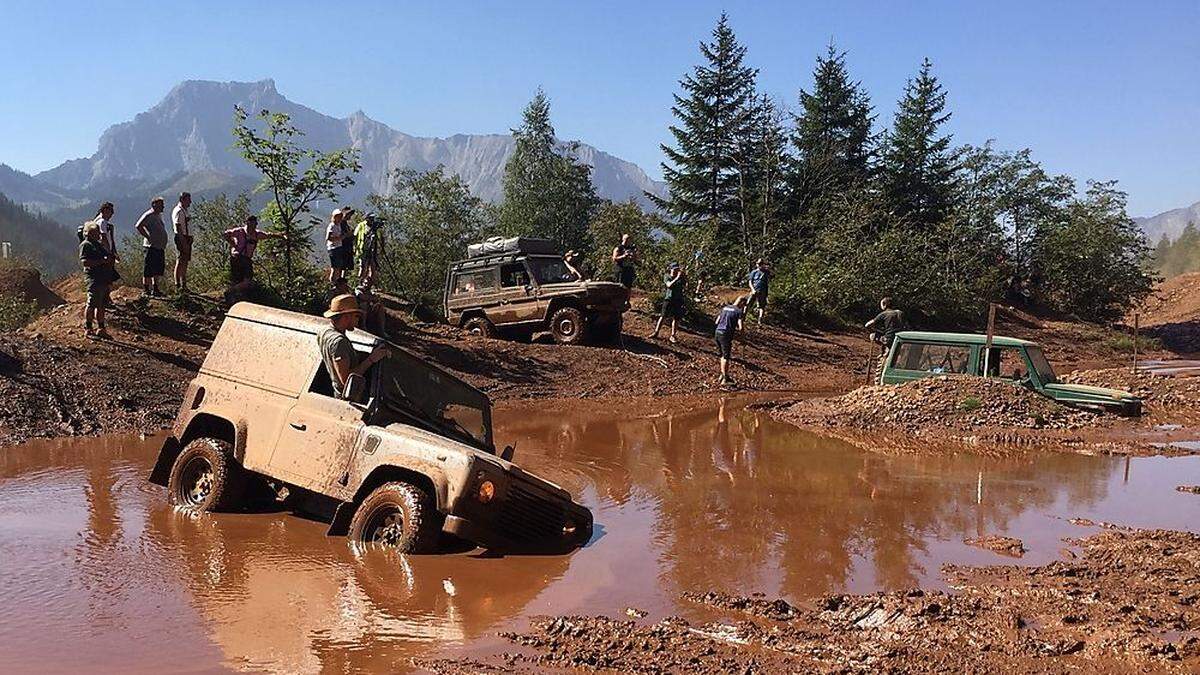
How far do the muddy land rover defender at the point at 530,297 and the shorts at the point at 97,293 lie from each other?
743cm

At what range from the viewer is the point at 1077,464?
35.6 ft

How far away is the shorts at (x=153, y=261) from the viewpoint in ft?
51.9

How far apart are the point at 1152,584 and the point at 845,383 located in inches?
543

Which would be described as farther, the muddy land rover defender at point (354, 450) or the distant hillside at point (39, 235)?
the distant hillside at point (39, 235)

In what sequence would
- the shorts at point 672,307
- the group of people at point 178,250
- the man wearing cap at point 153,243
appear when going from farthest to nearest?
the shorts at point 672,307, the man wearing cap at point 153,243, the group of people at point 178,250

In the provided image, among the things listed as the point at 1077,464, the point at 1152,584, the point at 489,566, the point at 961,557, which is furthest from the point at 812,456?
the point at 489,566

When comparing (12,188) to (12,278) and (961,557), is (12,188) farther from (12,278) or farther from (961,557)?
(961,557)

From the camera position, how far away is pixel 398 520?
6535mm

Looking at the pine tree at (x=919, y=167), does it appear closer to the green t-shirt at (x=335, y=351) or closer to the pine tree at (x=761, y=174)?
the pine tree at (x=761, y=174)

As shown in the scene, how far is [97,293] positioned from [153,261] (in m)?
1.83

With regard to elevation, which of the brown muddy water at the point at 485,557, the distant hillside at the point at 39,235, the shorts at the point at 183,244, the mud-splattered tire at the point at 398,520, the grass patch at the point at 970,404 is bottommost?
the brown muddy water at the point at 485,557

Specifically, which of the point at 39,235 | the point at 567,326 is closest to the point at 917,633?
the point at 567,326

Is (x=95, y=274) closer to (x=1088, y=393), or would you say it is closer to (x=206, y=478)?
(x=206, y=478)

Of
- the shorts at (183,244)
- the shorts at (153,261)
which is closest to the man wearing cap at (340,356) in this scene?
the shorts at (153,261)
